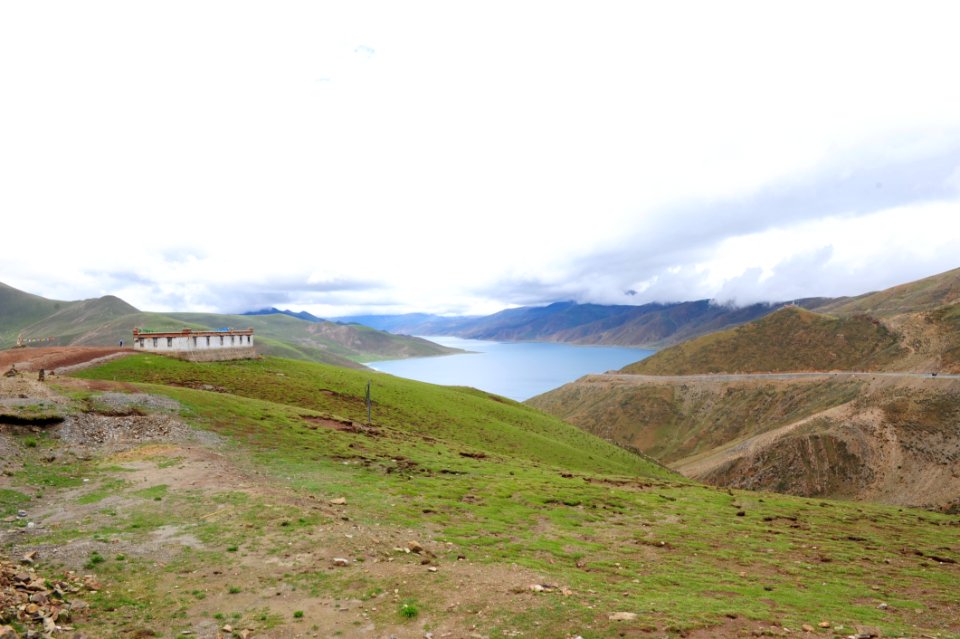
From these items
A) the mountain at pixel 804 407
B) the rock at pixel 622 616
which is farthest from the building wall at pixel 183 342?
the mountain at pixel 804 407

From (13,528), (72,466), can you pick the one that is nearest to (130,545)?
(13,528)

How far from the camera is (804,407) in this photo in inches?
3725

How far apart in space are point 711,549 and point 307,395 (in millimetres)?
40278

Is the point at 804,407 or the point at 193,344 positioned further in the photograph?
the point at 804,407

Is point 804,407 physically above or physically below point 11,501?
below

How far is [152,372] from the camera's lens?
47.8m

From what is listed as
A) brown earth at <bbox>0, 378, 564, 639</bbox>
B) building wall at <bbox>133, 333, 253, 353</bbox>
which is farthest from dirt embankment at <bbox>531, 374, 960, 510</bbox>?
building wall at <bbox>133, 333, 253, 353</bbox>

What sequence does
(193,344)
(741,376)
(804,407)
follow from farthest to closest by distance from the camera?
(741,376) < (804,407) < (193,344)

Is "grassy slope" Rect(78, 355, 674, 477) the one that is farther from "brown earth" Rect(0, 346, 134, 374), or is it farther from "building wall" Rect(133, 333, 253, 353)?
"building wall" Rect(133, 333, 253, 353)

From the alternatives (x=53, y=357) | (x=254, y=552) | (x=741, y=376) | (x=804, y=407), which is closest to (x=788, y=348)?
(x=741, y=376)

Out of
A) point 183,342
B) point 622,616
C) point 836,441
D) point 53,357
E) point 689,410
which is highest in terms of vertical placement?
point 183,342

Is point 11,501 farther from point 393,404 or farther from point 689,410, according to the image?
point 689,410

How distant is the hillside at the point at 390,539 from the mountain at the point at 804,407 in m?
32.4

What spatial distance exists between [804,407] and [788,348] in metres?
64.2
